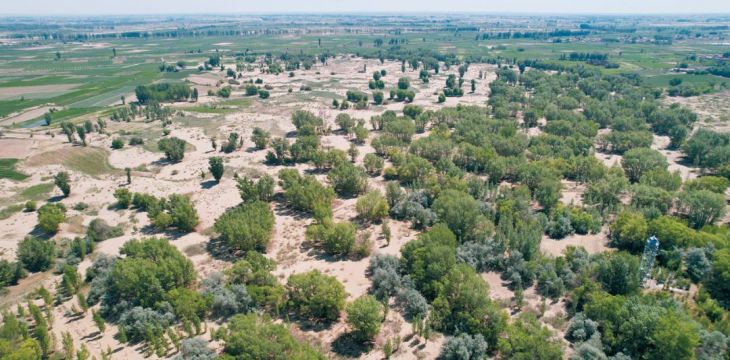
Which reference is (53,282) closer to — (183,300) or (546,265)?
(183,300)

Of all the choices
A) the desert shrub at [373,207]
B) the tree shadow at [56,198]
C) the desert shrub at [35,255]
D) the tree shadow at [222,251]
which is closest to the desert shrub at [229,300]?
the tree shadow at [222,251]

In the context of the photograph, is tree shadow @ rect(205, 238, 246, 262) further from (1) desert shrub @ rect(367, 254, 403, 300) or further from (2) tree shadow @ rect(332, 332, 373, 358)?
(2) tree shadow @ rect(332, 332, 373, 358)

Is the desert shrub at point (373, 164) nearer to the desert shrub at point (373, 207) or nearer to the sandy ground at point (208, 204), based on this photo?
the sandy ground at point (208, 204)

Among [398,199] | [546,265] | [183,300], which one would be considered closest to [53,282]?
[183,300]

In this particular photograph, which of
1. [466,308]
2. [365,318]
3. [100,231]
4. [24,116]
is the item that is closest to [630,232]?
[466,308]

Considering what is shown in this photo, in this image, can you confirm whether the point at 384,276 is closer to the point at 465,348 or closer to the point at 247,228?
the point at 465,348

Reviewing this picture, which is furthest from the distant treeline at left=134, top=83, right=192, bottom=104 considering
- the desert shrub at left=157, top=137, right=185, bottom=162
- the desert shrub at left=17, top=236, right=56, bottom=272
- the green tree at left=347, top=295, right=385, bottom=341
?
the green tree at left=347, top=295, right=385, bottom=341

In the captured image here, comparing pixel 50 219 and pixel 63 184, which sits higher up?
pixel 63 184
